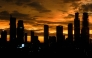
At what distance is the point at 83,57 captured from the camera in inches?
5133

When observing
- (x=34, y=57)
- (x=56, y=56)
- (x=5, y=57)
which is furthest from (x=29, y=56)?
(x=5, y=57)

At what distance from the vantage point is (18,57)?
109125 mm

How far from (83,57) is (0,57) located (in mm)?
45956

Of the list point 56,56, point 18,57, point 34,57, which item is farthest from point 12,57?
point 56,56

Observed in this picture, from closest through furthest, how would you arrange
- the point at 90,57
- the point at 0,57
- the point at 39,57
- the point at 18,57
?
1. the point at 0,57
2. the point at 18,57
3. the point at 39,57
4. the point at 90,57

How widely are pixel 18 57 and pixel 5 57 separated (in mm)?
7642

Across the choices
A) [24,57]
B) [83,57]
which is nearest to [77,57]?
[83,57]

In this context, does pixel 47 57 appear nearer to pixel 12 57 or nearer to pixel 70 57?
pixel 70 57

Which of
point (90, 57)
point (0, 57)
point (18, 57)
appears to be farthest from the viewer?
point (90, 57)

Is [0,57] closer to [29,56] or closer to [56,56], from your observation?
[29,56]

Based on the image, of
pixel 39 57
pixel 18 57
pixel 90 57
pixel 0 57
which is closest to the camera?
pixel 0 57

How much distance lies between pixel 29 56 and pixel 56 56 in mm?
13199

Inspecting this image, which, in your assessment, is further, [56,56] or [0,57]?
[56,56]

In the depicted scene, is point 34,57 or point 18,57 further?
point 34,57
